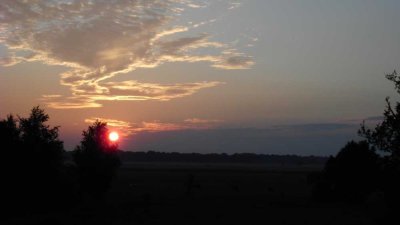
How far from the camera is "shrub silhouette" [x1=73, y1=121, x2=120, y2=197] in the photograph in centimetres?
5903

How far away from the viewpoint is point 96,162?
59.4 meters

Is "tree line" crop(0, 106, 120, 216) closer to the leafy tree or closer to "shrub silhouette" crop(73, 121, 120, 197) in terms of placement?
"shrub silhouette" crop(73, 121, 120, 197)

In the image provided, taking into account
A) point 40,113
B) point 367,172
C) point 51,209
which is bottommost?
point 51,209

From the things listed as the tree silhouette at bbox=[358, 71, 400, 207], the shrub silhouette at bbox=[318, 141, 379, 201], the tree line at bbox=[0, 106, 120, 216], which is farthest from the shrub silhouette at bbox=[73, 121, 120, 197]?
the tree silhouette at bbox=[358, 71, 400, 207]

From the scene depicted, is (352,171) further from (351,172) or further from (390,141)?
(390,141)

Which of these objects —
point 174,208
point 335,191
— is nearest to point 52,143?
point 174,208

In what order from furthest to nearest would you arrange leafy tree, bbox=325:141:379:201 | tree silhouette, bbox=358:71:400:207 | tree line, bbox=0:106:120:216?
leafy tree, bbox=325:141:379:201 → tree line, bbox=0:106:120:216 → tree silhouette, bbox=358:71:400:207

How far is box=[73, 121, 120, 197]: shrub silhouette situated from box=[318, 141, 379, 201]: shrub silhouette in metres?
25.0

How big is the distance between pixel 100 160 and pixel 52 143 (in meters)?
8.81

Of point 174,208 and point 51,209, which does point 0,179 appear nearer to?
point 51,209

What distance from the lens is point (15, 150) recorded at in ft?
160

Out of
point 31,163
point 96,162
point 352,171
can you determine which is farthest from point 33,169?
point 352,171

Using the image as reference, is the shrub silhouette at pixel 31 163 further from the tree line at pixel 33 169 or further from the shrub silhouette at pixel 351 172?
the shrub silhouette at pixel 351 172

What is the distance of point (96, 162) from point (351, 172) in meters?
29.2
